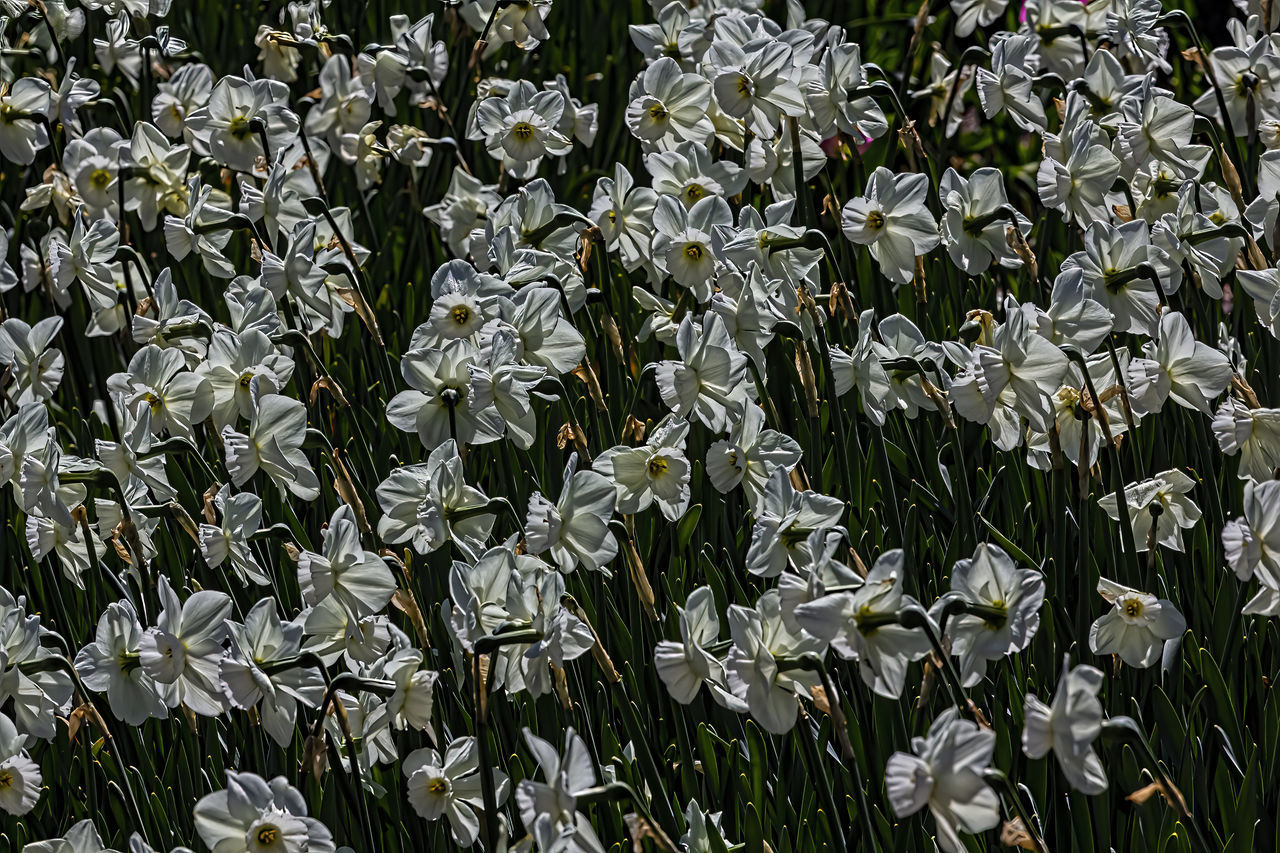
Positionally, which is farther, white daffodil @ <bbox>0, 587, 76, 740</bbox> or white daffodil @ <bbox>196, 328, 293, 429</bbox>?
white daffodil @ <bbox>196, 328, 293, 429</bbox>

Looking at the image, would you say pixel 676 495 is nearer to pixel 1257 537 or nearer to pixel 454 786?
pixel 454 786

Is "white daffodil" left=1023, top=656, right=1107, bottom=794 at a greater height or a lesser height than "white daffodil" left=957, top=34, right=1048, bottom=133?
lesser

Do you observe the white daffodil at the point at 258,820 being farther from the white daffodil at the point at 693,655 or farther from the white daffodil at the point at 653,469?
the white daffodil at the point at 653,469

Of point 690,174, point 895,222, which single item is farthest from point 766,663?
point 690,174

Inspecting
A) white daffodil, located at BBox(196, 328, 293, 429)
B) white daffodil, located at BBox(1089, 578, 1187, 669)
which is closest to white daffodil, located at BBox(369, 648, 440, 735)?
white daffodil, located at BBox(196, 328, 293, 429)

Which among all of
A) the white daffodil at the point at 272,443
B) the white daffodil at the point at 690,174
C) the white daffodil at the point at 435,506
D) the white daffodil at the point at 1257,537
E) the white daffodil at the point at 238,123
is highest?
the white daffodil at the point at 238,123

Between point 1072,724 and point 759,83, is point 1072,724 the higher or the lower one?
the lower one

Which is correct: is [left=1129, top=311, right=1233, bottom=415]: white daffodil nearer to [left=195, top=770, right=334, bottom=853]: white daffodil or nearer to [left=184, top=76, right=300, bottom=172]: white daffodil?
[left=195, top=770, right=334, bottom=853]: white daffodil

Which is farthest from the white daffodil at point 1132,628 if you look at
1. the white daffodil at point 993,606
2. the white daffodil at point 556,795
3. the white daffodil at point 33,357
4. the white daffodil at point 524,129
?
the white daffodil at point 33,357

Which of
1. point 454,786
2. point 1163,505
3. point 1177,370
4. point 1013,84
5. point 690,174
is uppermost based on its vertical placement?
point 1013,84
